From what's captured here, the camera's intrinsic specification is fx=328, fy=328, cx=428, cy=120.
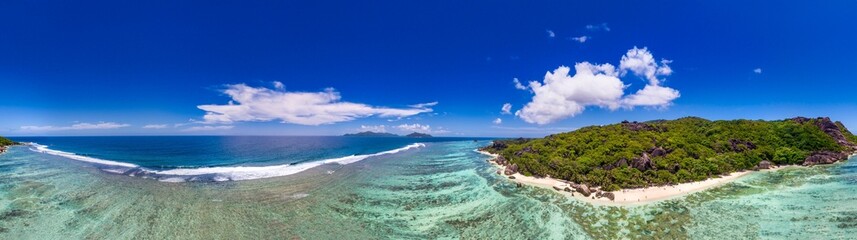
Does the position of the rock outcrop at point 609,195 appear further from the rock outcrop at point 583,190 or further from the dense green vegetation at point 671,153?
the dense green vegetation at point 671,153

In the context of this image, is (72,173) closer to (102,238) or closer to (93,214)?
(93,214)

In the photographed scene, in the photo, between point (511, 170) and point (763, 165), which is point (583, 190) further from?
point (763, 165)

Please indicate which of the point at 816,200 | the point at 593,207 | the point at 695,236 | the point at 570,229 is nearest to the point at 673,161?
the point at 816,200

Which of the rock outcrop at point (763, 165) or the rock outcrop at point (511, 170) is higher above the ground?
the rock outcrop at point (763, 165)

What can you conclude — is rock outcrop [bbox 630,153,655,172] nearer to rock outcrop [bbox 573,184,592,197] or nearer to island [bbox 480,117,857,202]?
island [bbox 480,117,857,202]

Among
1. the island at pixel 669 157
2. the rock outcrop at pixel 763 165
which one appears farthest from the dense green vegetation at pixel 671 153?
the rock outcrop at pixel 763 165

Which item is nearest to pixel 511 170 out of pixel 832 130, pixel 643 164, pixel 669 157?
pixel 643 164
